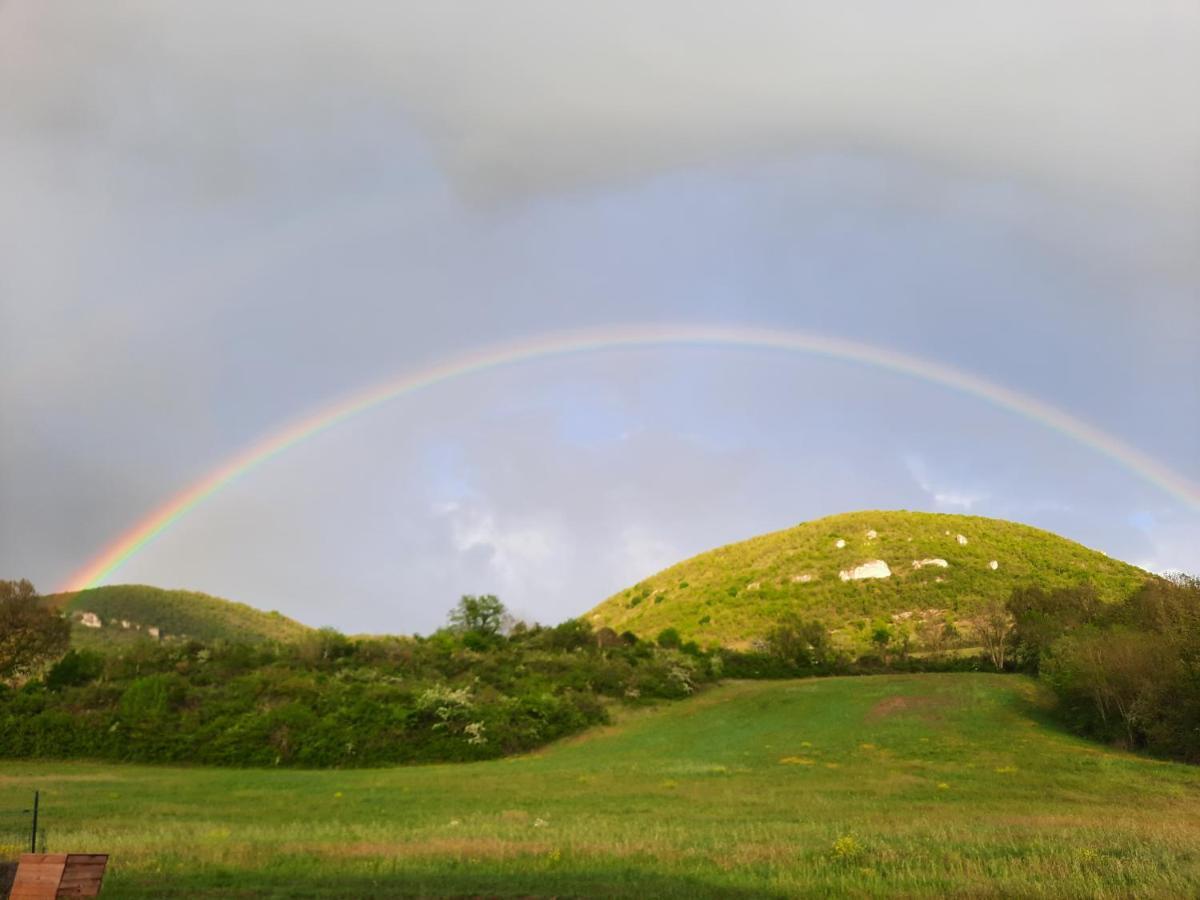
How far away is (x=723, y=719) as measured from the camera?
66.2 m

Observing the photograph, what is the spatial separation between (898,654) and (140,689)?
69.1 meters

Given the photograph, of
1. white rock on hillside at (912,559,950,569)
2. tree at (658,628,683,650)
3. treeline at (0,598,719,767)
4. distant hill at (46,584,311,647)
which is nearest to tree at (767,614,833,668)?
treeline at (0,598,719,767)

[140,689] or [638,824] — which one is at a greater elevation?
[140,689]

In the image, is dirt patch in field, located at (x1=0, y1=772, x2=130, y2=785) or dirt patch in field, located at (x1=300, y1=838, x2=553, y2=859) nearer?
dirt patch in field, located at (x1=300, y1=838, x2=553, y2=859)

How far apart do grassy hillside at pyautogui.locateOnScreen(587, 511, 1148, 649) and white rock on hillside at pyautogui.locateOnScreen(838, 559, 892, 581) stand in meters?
0.95

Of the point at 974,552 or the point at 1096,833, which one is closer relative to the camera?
the point at 1096,833

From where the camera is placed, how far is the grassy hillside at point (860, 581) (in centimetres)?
11375

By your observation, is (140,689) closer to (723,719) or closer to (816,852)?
(723,719)

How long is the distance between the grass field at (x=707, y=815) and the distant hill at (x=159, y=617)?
7446 centimetres

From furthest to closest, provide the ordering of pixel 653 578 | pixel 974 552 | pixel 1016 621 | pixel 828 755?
pixel 653 578
pixel 974 552
pixel 1016 621
pixel 828 755

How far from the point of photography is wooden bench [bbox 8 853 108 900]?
1230 cm

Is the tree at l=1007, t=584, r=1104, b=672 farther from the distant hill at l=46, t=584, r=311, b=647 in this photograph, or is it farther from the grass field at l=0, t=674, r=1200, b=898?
the distant hill at l=46, t=584, r=311, b=647

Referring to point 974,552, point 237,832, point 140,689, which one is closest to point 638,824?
point 237,832

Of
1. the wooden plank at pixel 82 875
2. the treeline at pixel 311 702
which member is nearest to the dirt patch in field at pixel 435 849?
the wooden plank at pixel 82 875
